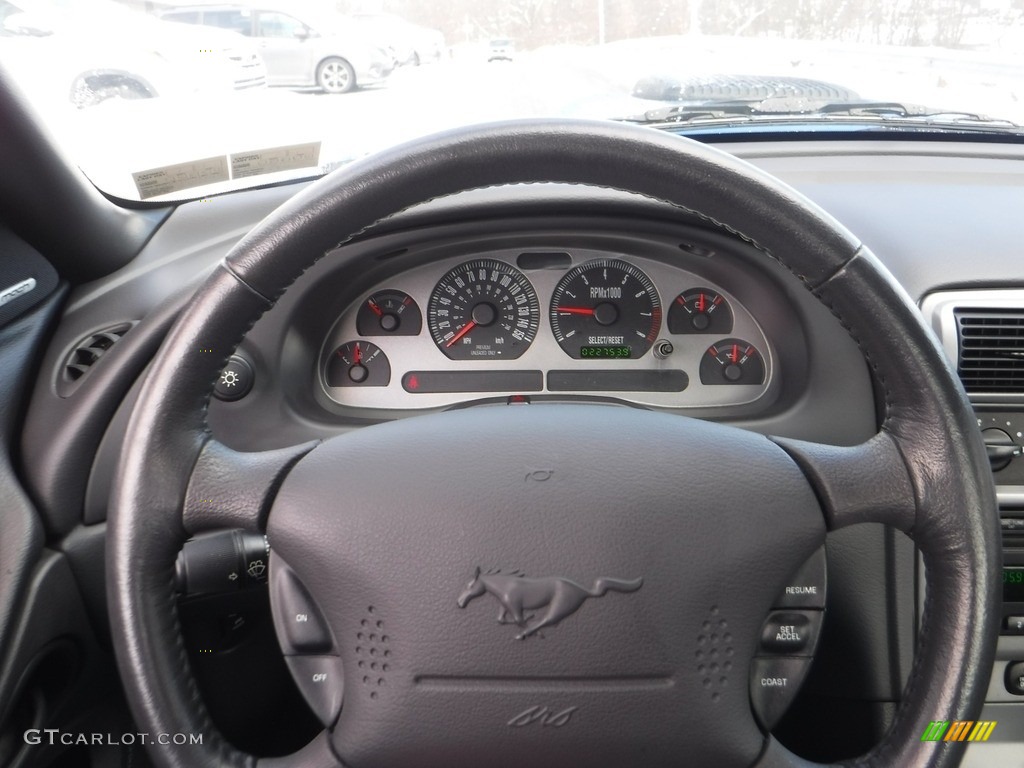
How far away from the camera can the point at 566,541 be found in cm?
112

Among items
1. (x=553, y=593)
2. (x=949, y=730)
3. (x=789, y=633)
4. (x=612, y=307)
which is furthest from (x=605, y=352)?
(x=949, y=730)

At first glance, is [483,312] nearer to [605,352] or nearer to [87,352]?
[605,352]

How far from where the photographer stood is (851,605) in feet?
5.27

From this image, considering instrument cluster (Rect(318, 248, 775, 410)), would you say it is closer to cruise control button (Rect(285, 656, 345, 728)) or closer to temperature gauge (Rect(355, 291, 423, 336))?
temperature gauge (Rect(355, 291, 423, 336))

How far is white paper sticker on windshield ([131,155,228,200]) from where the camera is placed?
80.7 inches

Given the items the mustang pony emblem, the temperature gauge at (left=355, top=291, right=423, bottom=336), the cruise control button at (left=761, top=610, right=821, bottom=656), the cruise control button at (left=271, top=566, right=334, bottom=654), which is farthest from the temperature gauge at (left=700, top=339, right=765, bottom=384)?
the cruise control button at (left=271, top=566, right=334, bottom=654)

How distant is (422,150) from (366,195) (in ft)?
0.28

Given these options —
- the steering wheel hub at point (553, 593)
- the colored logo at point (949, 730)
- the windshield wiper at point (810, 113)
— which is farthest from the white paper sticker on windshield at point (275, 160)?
the colored logo at point (949, 730)

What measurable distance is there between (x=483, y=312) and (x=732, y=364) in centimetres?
56

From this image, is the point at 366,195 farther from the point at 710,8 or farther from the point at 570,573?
the point at 710,8

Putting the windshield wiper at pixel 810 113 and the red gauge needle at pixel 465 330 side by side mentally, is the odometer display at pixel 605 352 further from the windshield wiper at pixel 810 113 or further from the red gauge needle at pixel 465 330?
the windshield wiper at pixel 810 113

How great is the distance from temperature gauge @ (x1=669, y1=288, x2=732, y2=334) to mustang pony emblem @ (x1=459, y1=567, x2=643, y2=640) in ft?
3.32

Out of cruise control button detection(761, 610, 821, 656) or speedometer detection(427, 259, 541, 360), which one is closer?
cruise control button detection(761, 610, 821, 656)

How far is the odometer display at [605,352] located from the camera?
2.02 metres
